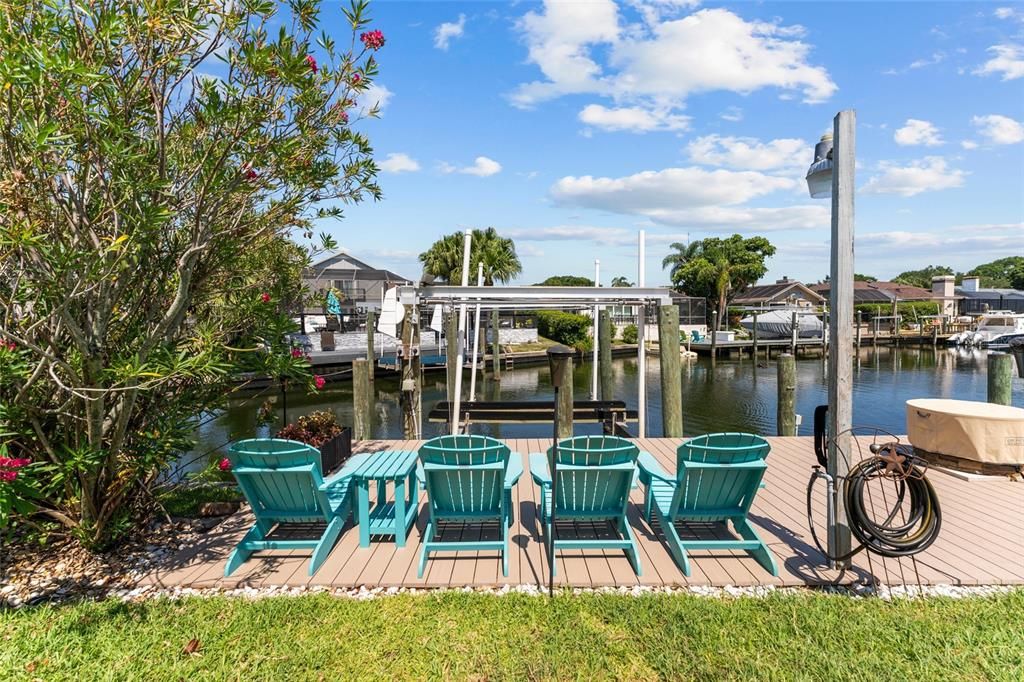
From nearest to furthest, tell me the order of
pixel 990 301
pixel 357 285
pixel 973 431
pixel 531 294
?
pixel 973 431 < pixel 531 294 < pixel 357 285 < pixel 990 301

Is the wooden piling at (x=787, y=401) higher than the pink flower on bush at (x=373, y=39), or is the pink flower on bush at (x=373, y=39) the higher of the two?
the pink flower on bush at (x=373, y=39)

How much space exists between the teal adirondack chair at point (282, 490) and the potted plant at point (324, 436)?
69.1 inches

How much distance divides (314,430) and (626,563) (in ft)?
12.9

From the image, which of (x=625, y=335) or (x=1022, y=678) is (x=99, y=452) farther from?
(x=625, y=335)

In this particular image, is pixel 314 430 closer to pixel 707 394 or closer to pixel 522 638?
pixel 522 638

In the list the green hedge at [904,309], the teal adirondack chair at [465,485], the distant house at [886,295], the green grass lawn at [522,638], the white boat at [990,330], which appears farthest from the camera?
the distant house at [886,295]

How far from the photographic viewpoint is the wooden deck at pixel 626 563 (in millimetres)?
3496

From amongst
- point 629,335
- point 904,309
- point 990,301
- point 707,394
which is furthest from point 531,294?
point 990,301

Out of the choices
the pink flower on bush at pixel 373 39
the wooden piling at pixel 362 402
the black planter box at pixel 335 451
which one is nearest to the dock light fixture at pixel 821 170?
the pink flower on bush at pixel 373 39

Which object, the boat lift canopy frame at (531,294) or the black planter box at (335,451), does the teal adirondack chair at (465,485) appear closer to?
the black planter box at (335,451)

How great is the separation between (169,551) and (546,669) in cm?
314

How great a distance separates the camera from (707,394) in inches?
773

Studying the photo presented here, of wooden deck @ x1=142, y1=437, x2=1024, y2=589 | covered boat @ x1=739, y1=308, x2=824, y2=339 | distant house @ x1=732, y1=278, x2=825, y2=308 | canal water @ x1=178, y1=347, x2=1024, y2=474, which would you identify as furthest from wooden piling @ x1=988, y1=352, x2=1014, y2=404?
distant house @ x1=732, y1=278, x2=825, y2=308

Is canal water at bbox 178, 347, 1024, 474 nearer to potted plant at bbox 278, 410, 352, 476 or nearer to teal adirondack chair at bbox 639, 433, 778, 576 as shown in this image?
potted plant at bbox 278, 410, 352, 476
